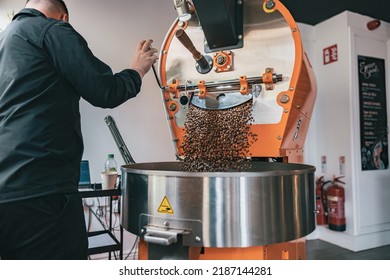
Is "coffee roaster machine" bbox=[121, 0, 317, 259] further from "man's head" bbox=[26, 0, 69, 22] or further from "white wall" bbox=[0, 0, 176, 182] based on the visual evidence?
"white wall" bbox=[0, 0, 176, 182]

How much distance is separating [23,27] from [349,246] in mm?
2534

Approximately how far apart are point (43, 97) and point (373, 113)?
2.52m

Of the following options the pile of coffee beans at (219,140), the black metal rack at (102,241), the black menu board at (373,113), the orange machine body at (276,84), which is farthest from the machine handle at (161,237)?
the black menu board at (373,113)

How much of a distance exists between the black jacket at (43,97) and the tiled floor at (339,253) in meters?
2.01

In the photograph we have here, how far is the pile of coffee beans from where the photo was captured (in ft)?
2.68

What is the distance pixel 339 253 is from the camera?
2.34m

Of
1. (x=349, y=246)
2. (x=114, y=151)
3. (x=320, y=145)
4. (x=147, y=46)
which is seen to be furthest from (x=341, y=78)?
(x=147, y=46)

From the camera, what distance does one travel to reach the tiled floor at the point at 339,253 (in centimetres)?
223

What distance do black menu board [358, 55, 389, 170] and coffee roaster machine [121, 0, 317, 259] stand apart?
1706 mm

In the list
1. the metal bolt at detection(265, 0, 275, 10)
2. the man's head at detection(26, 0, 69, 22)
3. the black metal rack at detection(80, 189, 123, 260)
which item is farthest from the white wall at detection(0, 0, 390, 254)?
the metal bolt at detection(265, 0, 275, 10)

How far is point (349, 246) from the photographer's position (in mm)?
2404

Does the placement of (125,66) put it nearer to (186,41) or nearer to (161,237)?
(186,41)

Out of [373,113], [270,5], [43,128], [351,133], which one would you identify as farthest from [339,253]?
[43,128]

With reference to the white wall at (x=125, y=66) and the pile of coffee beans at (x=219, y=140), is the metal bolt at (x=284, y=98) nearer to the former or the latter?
the pile of coffee beans at (x=219, y=140)
